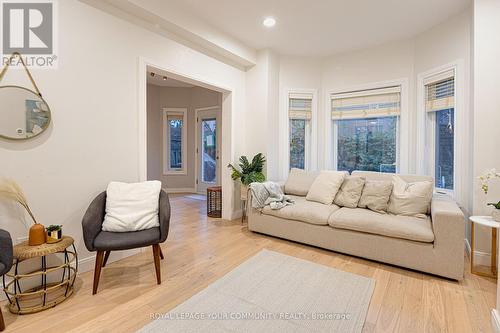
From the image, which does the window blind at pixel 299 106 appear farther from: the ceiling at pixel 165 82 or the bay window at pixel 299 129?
the ceiling at pixel 165 82

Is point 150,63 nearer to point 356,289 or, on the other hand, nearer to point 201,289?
point 201,289

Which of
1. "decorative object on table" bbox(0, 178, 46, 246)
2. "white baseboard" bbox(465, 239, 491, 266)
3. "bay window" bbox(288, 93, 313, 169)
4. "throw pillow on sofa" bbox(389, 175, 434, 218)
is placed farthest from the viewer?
"bay window" bbox(288, 93, 313, 169)

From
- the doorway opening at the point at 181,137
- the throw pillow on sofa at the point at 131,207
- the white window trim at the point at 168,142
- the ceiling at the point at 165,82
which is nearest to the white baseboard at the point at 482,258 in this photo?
the throw pillow on sofa at the point at 131,207

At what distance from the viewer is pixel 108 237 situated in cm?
A: 205

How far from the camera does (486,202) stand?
2.45 meters

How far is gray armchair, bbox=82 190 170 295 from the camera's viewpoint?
196cm

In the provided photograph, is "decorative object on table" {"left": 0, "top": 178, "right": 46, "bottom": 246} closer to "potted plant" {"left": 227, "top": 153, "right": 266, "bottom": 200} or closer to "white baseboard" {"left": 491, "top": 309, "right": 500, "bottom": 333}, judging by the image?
"potted plant" {"left": 227, "top": 153, "right": 266, "bottom": 200}

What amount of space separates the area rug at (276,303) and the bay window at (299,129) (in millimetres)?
2385

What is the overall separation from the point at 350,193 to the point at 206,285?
6.85 ft

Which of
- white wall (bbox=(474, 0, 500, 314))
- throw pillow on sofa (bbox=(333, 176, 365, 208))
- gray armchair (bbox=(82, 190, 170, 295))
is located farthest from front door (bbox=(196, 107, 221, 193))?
white wall (bbox=(474, 0, 500, 314))

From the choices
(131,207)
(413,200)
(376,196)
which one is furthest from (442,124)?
(131,207)

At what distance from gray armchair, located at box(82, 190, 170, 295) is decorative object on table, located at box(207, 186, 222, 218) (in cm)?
204

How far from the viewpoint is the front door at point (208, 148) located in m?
6.16

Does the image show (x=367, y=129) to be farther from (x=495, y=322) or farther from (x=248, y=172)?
(x=495, y=322)
